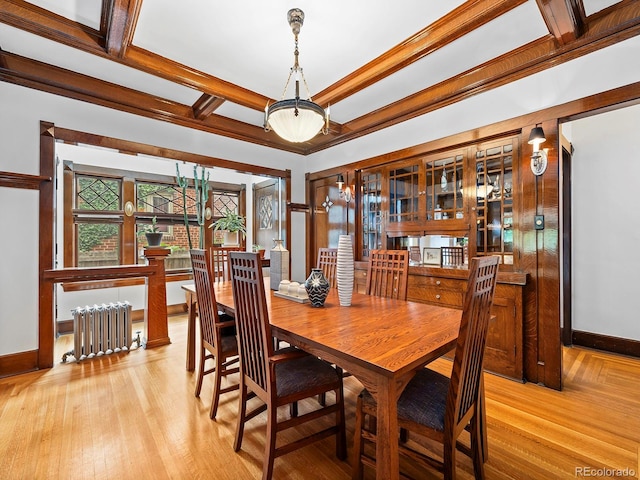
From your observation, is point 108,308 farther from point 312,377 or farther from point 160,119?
point 312,377

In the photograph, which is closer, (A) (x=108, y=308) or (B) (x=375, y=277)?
(B) (x=375, y=277)

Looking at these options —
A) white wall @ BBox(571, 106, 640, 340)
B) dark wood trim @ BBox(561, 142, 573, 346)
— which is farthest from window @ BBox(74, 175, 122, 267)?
white wall @ BBox(571, 106, 640, 340)

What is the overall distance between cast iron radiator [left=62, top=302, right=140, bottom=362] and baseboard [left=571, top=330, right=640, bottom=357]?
4.99 meters

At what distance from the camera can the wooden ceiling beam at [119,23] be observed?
201 centimetres

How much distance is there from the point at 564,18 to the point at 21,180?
448 centimetres

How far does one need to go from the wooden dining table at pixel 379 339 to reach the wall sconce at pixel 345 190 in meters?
2.28

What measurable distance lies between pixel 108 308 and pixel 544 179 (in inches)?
171

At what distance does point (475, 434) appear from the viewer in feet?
4.87

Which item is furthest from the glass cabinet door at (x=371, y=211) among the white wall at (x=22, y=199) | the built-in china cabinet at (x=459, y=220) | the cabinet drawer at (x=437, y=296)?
the white wall at (x=22, y=199)

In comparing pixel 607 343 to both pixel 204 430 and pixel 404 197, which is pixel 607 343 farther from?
pixel 204 430

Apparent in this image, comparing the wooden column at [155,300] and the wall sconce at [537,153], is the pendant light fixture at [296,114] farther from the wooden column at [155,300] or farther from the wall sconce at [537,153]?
the wooden column at [155,300]

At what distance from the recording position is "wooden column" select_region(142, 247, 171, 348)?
3.45m

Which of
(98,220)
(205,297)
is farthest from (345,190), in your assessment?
(98,220)

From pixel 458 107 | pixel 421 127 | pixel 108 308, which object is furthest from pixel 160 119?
pixel 458 107
